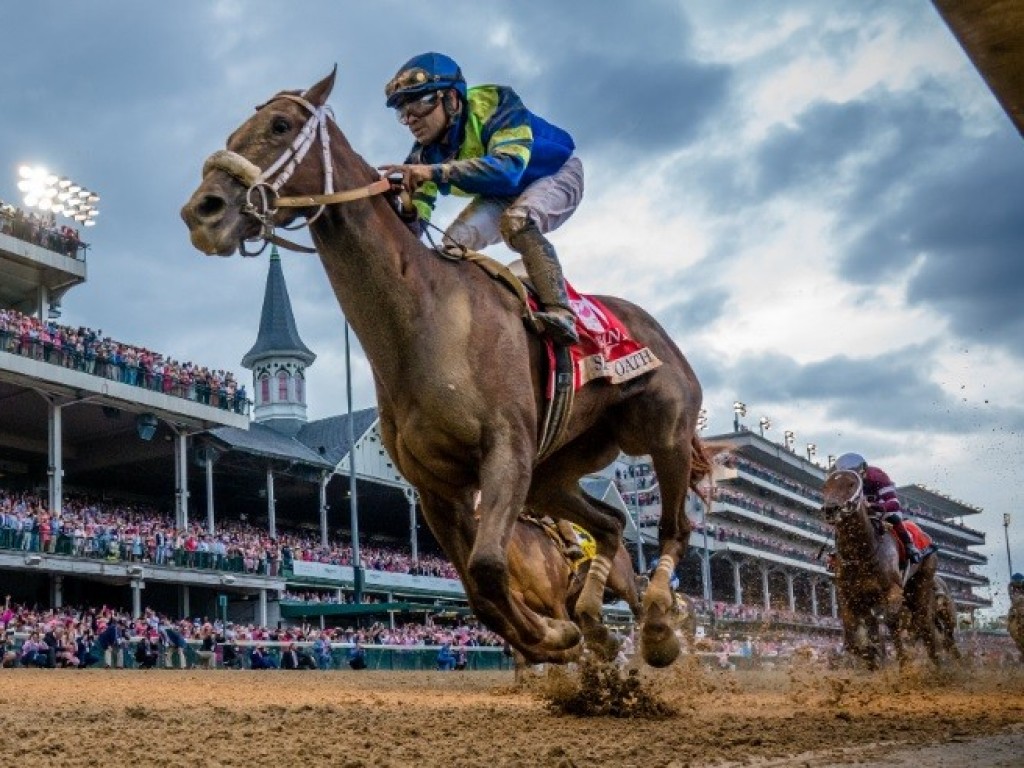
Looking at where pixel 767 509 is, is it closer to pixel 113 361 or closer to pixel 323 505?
pixel 323 505

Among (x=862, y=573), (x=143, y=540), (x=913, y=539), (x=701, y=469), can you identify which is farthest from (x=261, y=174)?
(x=143, y=540)

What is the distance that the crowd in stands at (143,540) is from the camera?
28469mm

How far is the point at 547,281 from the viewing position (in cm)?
655

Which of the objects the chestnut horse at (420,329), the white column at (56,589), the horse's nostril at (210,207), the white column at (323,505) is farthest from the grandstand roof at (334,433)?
the horse's nostril at (210,207)

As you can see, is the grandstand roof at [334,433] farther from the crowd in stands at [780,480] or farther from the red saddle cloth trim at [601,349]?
the red saddle cloth trim at [601,349]

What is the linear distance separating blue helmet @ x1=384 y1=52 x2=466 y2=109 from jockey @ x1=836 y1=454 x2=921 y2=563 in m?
8.30

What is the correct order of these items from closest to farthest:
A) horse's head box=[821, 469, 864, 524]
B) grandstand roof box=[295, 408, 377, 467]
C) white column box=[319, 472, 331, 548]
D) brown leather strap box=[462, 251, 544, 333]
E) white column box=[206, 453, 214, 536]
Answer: brown leather strap box=[462, 251, 544, 333] → horse's head box=[821, 469, 864, 524] → white column box=[206, 453, 214, 536] → white column box=[319, 472, 331, 548] → grandstand roof box=[295, 408, 377, 467]

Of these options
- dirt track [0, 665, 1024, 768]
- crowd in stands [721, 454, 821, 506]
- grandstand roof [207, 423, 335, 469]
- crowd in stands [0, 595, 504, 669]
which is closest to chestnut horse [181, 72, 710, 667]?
dirt track [0, 665, 1024, 768]

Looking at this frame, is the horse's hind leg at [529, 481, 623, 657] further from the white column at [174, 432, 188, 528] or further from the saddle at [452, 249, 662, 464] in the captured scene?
the white column at [174, 432, 188, 528]

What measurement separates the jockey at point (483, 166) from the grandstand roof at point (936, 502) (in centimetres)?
11848

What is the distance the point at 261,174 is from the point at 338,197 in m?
0.40

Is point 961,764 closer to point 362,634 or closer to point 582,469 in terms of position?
point 582,469

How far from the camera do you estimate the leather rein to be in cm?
544

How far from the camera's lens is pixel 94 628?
Answer: 77.9 ft
